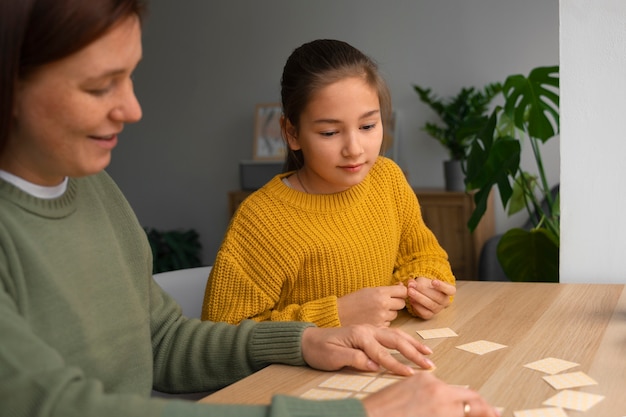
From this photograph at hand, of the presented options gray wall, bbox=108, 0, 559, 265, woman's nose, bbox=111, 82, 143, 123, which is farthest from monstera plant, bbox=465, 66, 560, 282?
gray wall, bbox=108, 0, 559, 265

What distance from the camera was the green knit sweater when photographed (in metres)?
0.87

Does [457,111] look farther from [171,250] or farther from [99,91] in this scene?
[99,91]

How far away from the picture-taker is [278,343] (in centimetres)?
133

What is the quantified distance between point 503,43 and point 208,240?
265cm

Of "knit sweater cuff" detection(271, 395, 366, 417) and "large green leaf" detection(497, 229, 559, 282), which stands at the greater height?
"knit sweater cuff" detection(271, 395, 366, 417)

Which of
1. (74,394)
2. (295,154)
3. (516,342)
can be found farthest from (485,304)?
(74,394)

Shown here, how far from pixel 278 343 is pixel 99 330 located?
310 mm

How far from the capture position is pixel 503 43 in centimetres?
510

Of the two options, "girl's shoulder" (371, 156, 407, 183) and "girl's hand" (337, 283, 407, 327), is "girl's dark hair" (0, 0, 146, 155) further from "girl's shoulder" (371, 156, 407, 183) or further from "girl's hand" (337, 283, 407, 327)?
"girl's shoulder" (371, 156, 407, 183)

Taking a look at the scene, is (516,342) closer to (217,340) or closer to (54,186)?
(217,340)

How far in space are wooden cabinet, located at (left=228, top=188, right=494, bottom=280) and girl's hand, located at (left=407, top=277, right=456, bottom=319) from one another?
325cm

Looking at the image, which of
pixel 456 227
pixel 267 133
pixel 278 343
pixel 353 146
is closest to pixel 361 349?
pixel 278 343

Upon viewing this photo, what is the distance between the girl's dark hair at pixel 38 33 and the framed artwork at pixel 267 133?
4.84 metres

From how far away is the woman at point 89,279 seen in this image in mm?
893
